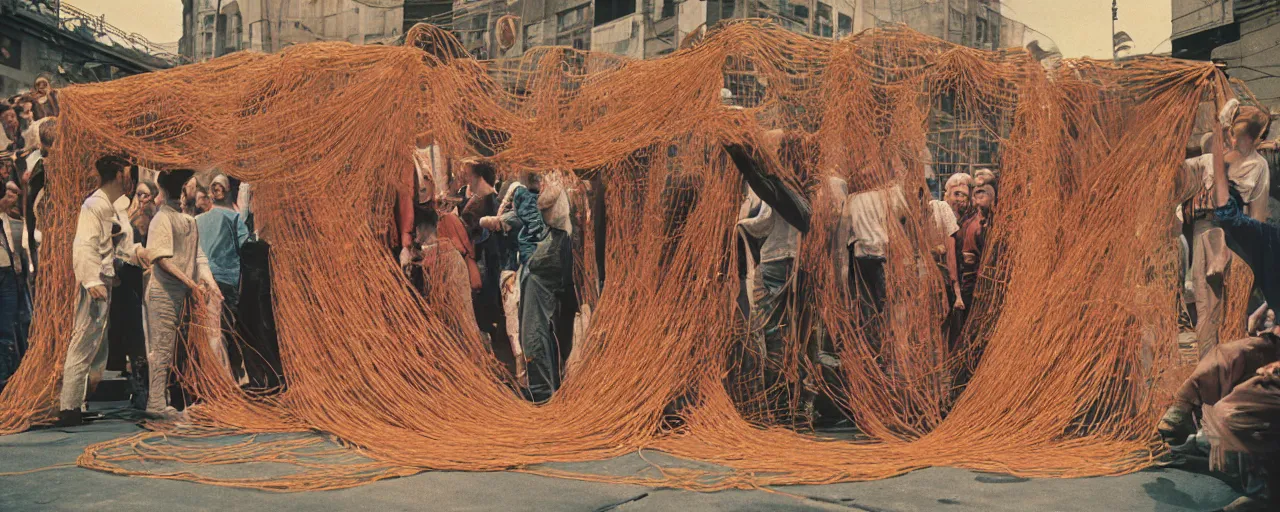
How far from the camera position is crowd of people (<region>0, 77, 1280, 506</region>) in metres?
5.36

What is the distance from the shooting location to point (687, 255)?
229 inches

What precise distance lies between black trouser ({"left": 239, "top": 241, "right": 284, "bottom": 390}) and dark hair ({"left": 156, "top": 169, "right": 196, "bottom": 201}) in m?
0.65

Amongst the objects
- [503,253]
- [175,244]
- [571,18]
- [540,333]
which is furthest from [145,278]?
[571,18]

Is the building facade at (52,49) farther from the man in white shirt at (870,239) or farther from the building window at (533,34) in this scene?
the man in white shirt at (870,239)

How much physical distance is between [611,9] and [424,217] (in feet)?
54.4

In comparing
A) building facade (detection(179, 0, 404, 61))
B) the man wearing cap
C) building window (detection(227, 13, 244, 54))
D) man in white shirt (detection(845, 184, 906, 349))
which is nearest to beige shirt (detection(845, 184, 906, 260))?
man in white shirt (detection(845, 184, 906, 349))

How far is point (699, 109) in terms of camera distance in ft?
18.7

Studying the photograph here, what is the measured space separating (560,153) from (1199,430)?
3.50 meters

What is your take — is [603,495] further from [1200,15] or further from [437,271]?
[1200,15]

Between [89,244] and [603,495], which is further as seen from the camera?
[89,244]

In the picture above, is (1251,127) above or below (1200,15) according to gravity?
below

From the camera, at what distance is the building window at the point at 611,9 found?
2214 cm

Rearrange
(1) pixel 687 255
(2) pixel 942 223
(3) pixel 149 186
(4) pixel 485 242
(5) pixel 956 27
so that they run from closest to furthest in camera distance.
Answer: (1) pixel 687 255 < (2) pixel 942 223 < (4) pixel 485 242 < (3) pixel 149 186 < (5) pixel 956 27

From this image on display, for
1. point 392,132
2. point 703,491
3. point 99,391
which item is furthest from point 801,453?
point 99,391
